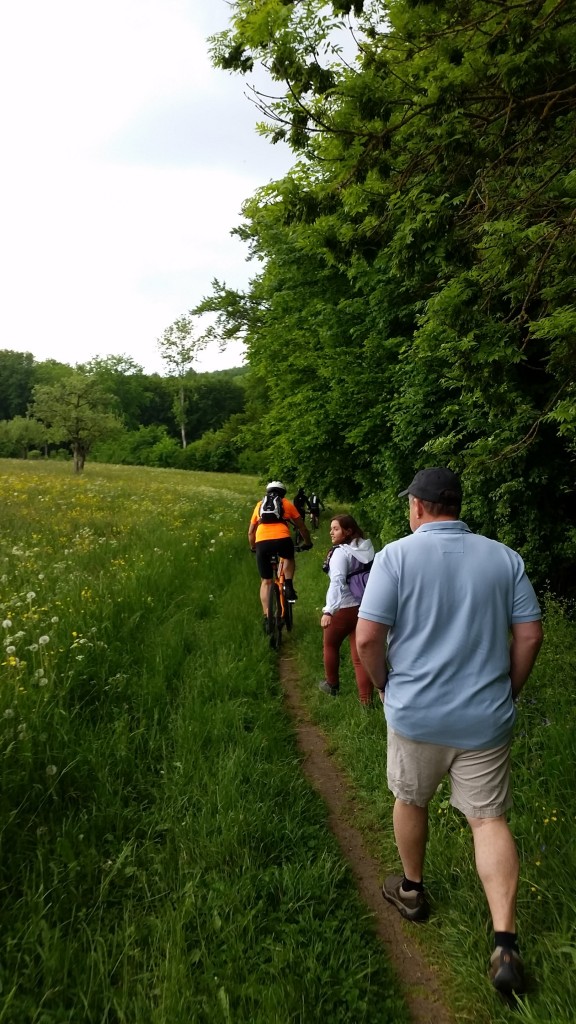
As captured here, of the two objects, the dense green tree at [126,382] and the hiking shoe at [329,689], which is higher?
the dense green tree at [126,382]

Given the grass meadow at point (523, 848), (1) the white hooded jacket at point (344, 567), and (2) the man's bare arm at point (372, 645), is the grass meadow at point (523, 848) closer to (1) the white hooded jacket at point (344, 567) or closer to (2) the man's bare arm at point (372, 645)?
(1) the white hooded jacket at point (344, 567)

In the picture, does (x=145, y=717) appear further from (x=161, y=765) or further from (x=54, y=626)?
(x=54, y=626)

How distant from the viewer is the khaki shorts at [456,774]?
223 centimetres

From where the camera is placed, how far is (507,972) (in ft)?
6.51

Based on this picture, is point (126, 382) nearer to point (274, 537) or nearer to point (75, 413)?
point (75, 413)

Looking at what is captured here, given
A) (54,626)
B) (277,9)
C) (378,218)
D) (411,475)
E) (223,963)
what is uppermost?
(277,9)

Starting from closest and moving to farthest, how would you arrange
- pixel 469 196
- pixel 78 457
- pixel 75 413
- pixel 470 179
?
pixel 469 196
pixel 470 179
pixel 78 457
pixel 75 413

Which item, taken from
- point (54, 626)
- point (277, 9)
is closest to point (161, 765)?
point (54, 626)

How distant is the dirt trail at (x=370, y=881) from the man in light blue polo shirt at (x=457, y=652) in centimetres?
57

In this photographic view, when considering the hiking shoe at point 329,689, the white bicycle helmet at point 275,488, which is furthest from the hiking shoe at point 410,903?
the white bicycle helmet at point 275,488

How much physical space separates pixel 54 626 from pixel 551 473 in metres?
5.08

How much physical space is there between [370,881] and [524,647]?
1.67 meters

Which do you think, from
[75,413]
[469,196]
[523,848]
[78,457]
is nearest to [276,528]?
[469,196]

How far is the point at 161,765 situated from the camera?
134 inches
